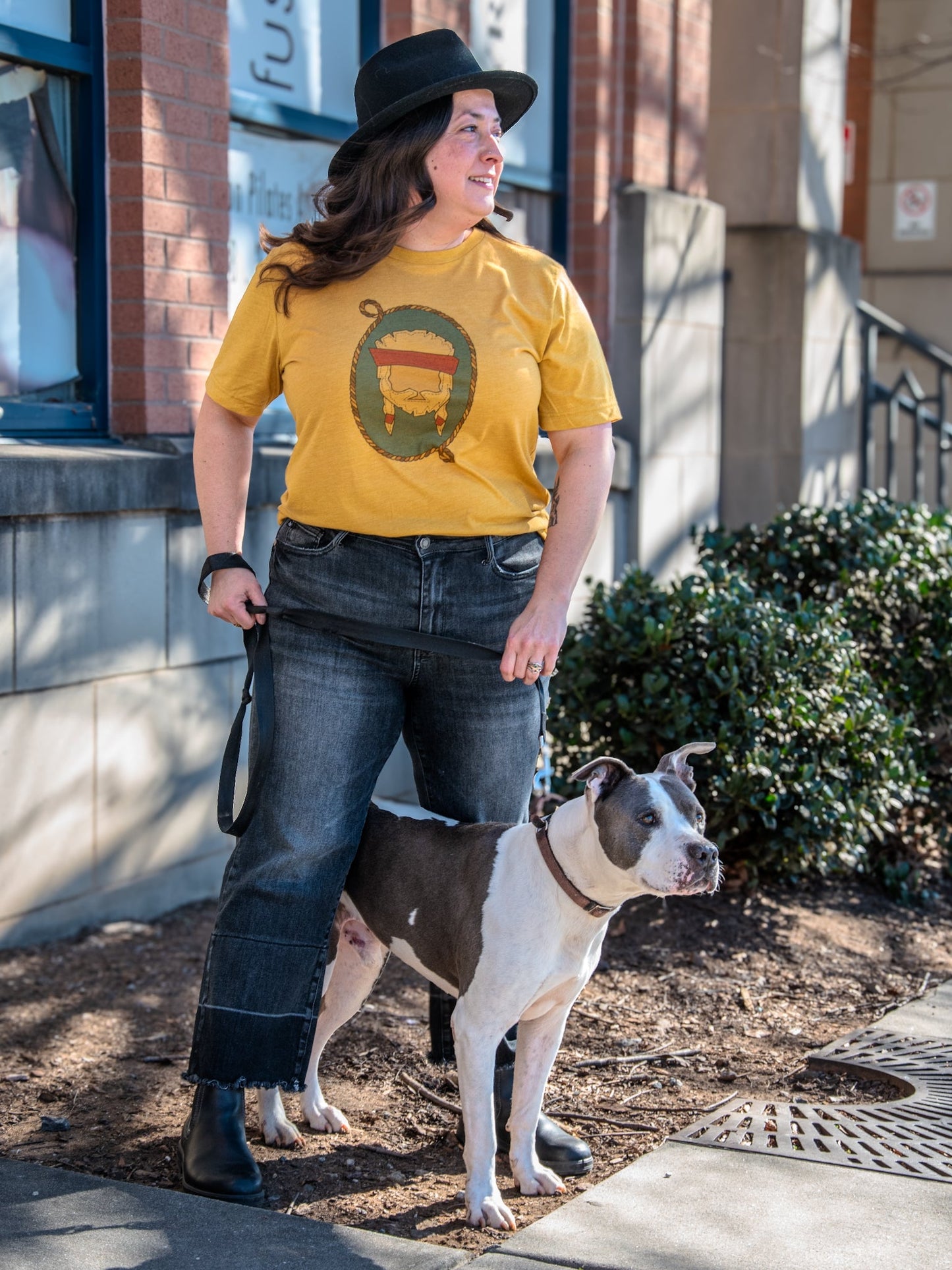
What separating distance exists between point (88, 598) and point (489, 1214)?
8.35 ft

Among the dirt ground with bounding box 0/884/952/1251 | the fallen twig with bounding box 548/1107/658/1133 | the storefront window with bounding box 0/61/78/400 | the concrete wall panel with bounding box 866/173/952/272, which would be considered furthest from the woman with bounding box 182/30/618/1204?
the concrete wall panel with bounding box 866/173/952/272

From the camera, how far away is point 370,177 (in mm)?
3271

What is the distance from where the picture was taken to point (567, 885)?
125 inches

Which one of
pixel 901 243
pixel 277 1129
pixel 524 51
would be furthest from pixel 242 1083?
pixel 901 243

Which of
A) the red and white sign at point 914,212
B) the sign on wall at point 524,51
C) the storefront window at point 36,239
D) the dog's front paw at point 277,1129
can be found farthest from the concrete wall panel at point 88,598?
the red and white sign at point 914,212

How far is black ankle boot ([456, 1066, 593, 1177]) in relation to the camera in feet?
11.4

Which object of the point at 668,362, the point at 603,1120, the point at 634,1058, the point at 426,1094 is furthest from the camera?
the point at 668,362

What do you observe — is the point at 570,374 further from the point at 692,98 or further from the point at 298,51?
the point at 692,98

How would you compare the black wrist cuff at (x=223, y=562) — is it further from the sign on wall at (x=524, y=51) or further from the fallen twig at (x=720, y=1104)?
the sign on wall at (x=524, y=51)

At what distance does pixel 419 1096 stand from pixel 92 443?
2475 mm

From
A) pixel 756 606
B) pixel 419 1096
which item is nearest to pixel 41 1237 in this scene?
pixel 419 1096

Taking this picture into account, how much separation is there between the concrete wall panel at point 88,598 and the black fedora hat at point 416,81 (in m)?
1.90

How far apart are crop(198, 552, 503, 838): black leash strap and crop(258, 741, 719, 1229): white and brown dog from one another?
30cm

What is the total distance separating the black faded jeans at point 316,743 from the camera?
3.29m
